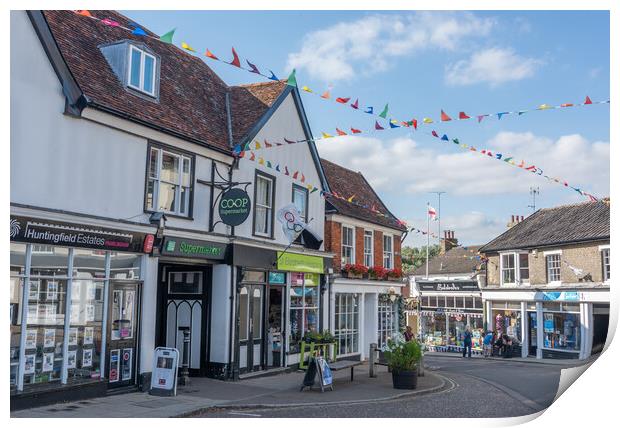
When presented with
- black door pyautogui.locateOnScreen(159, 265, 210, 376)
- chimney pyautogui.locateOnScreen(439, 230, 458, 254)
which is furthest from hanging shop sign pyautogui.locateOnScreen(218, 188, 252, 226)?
chimney pyautogui.locateOnScreen(439, 230, 458, 254)

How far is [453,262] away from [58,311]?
2992 centimetres

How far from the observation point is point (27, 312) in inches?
365

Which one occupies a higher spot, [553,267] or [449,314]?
[553,267]

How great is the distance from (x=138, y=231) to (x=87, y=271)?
1.25 m

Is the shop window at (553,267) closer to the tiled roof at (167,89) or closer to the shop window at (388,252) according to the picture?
the shop window at (388,252)

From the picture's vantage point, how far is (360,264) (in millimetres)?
19969

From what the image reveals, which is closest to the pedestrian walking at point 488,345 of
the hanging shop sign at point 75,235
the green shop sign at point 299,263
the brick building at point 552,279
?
the brick building at point 552,279

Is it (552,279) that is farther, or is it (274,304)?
(552,279)

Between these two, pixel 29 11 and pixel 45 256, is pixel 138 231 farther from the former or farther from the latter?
pixel 29 11

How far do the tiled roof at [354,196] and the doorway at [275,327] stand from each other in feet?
13.0

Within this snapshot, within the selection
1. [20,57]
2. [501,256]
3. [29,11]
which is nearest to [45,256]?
[20,57]

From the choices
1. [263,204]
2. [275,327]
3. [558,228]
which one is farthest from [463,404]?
[558,228]

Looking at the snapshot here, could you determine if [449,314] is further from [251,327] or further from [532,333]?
[251,327]

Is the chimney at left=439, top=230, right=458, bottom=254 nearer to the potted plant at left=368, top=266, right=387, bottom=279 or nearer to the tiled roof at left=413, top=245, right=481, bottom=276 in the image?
the tiled roof at left=413, top=245, right=481, bottom=276
